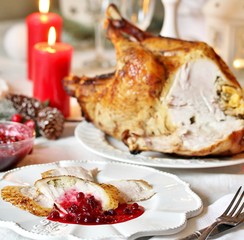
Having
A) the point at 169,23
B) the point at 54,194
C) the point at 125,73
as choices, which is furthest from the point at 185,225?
the point at 169,23

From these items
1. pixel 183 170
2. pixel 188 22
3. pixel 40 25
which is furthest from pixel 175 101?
pixel 188 22

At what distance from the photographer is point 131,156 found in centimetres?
149

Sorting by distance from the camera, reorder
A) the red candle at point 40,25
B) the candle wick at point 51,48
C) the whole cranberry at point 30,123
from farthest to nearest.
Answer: the red candle at point 40,25, the candle wick at point 51,48, the whole cranberry at point 30,123

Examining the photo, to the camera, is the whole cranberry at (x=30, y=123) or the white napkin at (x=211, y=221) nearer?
the white napkin at (x=211, y=221)

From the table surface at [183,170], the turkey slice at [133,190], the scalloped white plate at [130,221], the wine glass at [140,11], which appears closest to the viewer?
the scalloped white plate at [130,221]

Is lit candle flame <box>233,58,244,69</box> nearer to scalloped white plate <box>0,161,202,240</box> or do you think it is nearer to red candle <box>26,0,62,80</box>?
red candle <box>26,0,62,80</box>

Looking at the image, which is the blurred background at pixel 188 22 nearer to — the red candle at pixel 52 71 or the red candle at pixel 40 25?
the red candle at pixel 40 25

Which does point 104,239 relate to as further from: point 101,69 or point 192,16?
point 192,16

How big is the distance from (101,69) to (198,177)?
40.1 inches

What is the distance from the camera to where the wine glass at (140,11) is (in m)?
2.30

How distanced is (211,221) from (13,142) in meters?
0.47

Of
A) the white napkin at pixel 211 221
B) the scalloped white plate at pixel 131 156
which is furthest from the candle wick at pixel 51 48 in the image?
the white napkin at pixel 211 221

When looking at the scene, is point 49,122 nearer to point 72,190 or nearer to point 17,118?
point 17,118

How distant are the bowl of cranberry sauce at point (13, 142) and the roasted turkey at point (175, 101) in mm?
194
